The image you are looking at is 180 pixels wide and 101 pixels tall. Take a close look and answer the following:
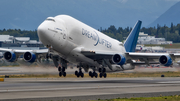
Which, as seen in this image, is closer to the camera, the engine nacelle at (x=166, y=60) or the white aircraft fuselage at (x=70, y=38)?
the white aircraft fuselage at (x=70, y=38)

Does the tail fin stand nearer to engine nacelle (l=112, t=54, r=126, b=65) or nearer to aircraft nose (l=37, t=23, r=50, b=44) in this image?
engine nacelle (l=112, t=54, r=126, b=65)

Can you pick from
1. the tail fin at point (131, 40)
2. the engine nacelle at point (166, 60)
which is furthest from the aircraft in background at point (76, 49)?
the tail fin at point (131, 40)

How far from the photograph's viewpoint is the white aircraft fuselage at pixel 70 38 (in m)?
39.5

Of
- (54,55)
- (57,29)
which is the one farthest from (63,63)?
(57,29)

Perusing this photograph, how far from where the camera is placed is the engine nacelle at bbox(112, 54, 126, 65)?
145 feet

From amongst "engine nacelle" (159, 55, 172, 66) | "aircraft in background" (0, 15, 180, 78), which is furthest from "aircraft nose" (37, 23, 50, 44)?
"engine nacelle" (159, 55, 172, 66)

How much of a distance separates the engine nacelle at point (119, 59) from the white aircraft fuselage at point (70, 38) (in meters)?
3.59

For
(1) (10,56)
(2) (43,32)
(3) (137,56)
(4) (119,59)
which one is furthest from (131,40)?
(2) (43,32)

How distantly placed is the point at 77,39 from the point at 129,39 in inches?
657

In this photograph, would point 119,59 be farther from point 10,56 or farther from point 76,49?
point 10,56

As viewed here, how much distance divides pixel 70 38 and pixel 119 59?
23.2ft

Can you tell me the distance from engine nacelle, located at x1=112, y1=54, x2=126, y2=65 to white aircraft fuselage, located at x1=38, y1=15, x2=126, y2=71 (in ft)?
11.8

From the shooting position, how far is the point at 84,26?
4600 centimetres

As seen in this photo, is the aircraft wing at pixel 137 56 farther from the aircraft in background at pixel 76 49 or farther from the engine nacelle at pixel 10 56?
the engine nacelle at pixel 10 56
